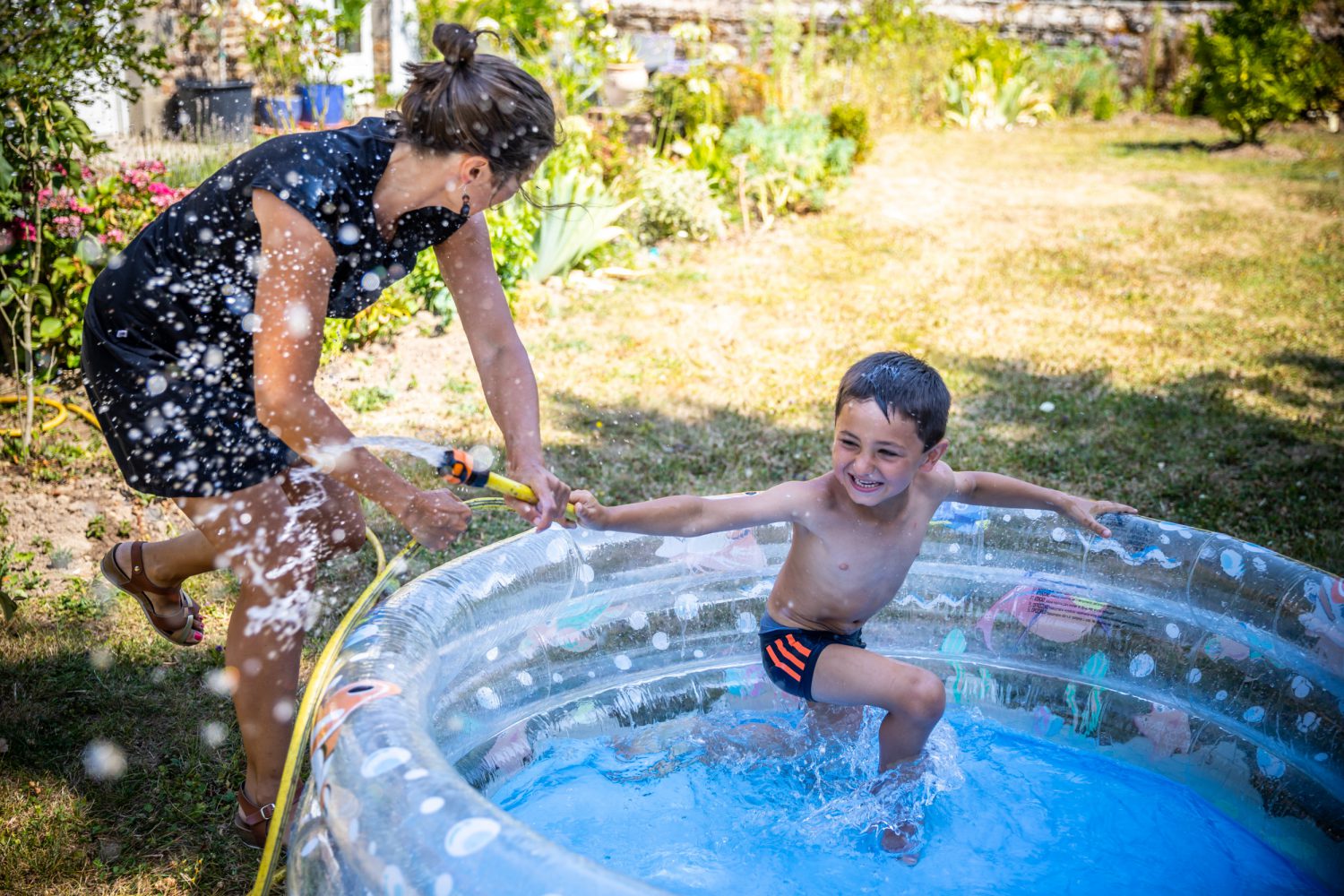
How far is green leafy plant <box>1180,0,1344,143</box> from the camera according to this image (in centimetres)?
1167

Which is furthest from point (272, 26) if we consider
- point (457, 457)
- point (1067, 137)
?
point (1067, 137)

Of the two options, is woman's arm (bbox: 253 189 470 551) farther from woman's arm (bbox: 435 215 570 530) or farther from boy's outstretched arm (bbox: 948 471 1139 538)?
boy's outstretched arm (bbox: 948 471 1139 538)

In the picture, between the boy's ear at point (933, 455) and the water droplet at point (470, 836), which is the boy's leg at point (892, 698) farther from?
the water droplet at point (470, 836)

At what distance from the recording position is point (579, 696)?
2908mm

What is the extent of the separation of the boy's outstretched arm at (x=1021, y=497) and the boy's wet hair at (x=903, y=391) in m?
0.30

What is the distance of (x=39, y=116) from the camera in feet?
12.0

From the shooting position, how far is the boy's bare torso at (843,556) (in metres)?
2.59

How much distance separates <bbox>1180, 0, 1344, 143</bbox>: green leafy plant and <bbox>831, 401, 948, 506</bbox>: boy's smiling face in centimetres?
1136

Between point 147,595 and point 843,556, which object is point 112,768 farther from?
point 843,556

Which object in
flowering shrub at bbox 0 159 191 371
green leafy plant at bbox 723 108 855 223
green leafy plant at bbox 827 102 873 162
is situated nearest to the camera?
flowering shrub at bbox 0 159 191 371

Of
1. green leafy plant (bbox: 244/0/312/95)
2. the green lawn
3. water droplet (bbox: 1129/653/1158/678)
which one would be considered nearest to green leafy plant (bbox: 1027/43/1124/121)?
the green lawn

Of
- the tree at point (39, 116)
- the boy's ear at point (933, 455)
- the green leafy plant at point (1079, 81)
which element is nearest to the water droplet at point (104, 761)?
the tree at point (39, 116)

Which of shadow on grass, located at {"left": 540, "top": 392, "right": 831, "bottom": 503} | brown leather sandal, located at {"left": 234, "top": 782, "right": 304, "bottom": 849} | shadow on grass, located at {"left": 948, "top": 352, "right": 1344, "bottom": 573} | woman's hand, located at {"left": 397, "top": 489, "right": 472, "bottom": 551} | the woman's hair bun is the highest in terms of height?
the woman's hair bun

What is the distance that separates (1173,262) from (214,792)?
23.5 feet
